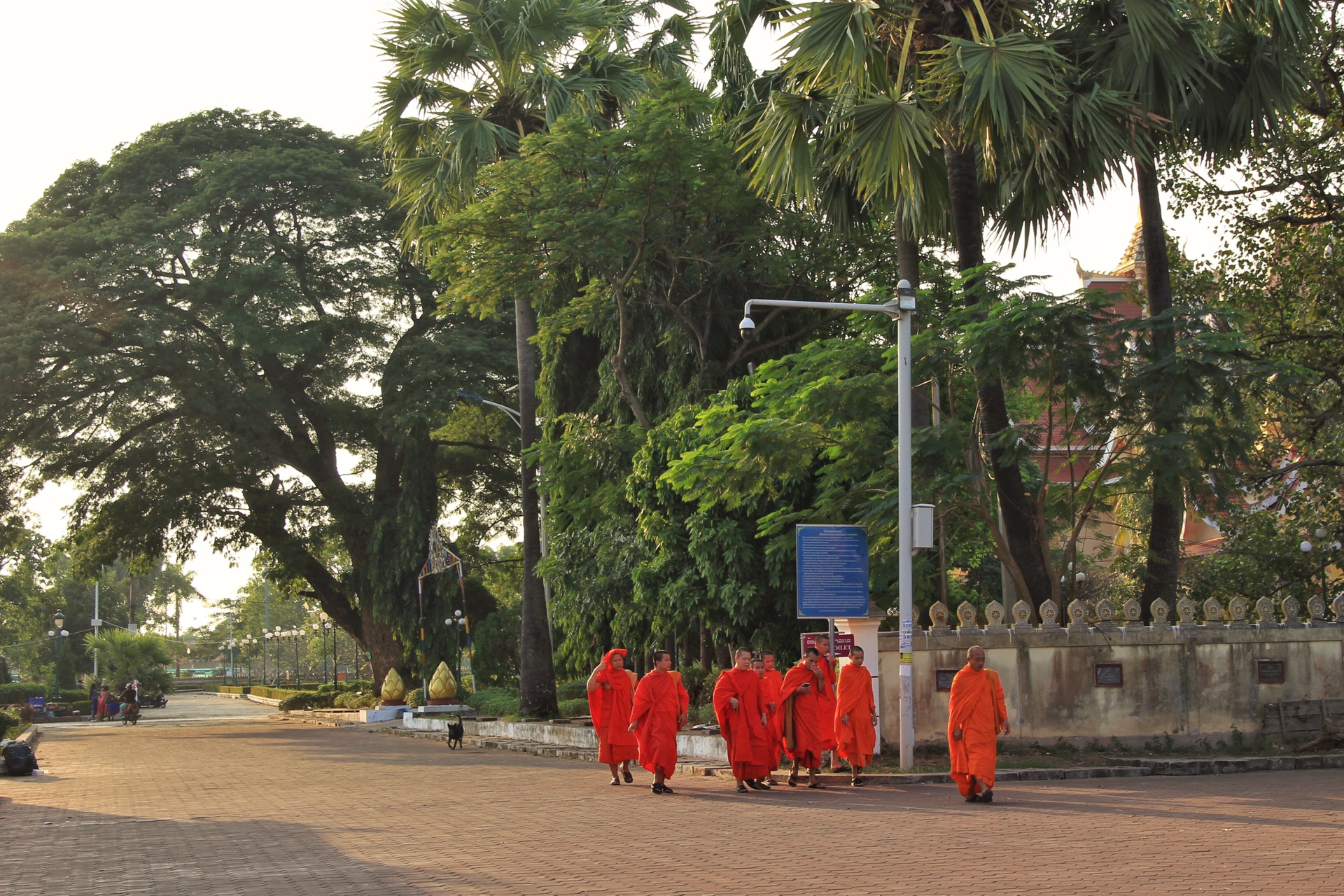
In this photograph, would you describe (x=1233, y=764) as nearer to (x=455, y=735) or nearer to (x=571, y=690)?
(x=455, y=735)

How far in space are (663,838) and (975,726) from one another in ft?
12.4

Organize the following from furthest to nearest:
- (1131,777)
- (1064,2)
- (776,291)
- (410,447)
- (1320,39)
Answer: (410,447) → (776,291) → (1320,39) → (1064,2) → (1131,777)

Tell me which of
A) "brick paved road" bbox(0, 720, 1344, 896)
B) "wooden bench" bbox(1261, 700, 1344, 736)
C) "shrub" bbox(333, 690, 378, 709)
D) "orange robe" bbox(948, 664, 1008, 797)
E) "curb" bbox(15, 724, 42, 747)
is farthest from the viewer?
"shrub" bbox(333, 690, 378, 709)

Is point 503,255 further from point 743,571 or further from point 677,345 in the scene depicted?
point 743,571

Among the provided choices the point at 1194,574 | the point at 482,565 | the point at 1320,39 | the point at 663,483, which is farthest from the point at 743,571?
the point at 482,565

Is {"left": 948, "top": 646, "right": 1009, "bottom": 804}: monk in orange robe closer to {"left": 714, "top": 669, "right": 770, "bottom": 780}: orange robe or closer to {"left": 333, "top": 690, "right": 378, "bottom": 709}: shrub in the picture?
{"left": 714, "top": 669, "right": 770, "bottom": 780}: orange robe

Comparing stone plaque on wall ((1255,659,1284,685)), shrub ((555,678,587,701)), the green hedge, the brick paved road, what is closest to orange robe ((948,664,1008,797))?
the brick paved road

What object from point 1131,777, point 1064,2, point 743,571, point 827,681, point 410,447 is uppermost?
point 1064,2

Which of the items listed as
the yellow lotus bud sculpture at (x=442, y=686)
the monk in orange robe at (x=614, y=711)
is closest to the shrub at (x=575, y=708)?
the yellow lotus bud sculpture at (x=442, y=686)

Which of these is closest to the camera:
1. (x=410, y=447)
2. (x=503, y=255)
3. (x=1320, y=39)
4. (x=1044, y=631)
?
(x=1044, y=631)

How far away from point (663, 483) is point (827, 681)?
6.69 meters

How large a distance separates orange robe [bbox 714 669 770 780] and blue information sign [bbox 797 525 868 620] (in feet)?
5.03

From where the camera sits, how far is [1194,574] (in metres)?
24.9

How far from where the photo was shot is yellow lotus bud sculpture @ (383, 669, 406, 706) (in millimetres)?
39312
